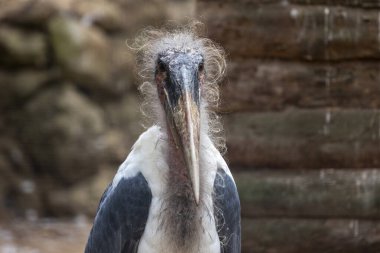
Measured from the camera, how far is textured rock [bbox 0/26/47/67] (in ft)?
26.0

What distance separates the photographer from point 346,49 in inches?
158

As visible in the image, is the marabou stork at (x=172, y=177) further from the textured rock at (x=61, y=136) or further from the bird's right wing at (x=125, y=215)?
the textured rock at (x=61, y=136)

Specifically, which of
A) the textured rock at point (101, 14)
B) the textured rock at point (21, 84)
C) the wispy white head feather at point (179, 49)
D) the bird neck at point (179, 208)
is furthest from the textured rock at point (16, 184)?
the bird neck at point (179, 208)

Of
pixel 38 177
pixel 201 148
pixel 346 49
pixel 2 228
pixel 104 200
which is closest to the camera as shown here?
pixel 201 148

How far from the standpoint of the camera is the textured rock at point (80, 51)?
798 centimetres

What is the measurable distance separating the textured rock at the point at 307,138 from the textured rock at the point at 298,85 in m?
0.04

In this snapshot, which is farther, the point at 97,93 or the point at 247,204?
the point at 97,93

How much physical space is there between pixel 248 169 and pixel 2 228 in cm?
387

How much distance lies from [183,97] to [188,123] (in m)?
0.08

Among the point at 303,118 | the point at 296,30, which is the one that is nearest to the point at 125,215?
the point at 303,118

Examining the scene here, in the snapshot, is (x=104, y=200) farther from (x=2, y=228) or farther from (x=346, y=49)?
(x=2, y=228)

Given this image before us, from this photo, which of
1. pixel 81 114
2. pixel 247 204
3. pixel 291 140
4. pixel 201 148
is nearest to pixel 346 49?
pixel 291 140

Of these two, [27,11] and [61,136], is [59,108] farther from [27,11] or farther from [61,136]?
[27,11]

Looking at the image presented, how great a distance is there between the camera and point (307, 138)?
13.2 feet
